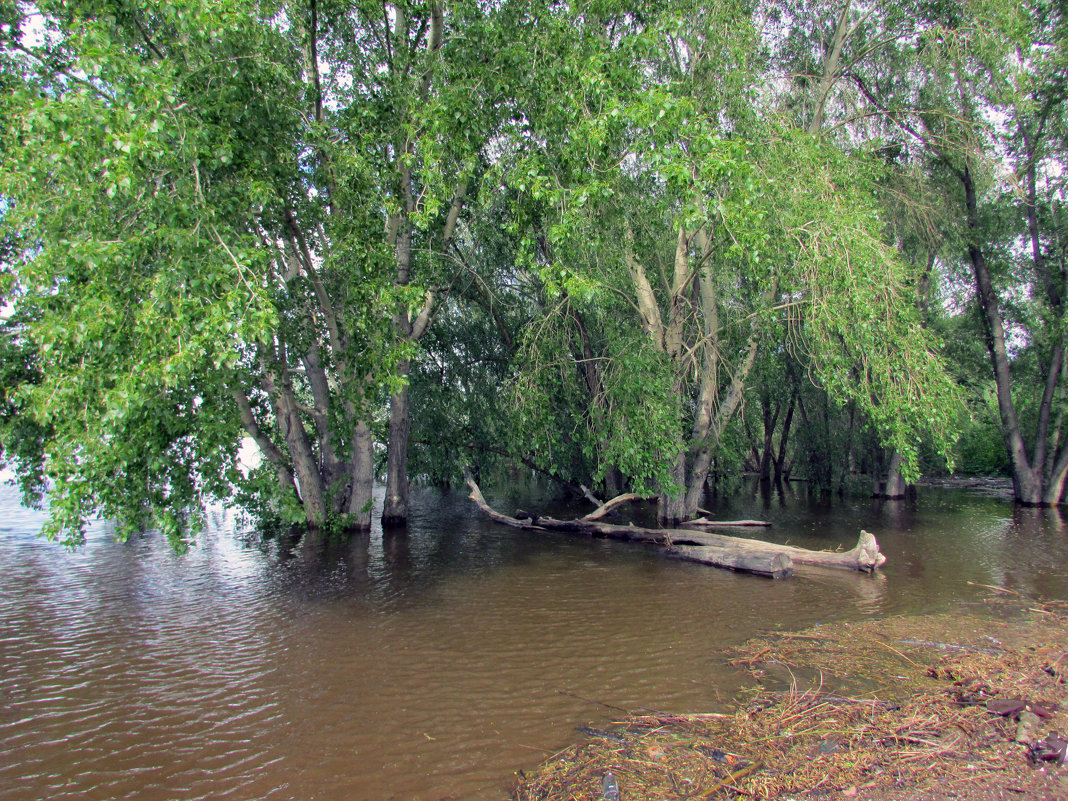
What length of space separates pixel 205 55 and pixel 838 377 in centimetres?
994

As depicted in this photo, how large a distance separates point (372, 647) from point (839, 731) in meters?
4.55

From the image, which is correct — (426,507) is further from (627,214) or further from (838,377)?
(838,377)

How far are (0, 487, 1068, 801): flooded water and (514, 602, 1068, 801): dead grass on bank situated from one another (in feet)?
1.27

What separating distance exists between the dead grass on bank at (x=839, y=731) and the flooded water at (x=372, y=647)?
15.2 inches

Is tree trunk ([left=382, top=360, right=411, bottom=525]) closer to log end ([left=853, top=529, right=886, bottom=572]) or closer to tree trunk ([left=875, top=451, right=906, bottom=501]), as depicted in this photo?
log end ([left=853, top=529, right=886, bottom=572])

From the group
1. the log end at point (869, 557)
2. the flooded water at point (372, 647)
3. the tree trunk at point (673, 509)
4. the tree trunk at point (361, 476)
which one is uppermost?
the tree trunk at point (361, 476)

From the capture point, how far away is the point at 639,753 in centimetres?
411

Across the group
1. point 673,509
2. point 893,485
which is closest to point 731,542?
point 673,509

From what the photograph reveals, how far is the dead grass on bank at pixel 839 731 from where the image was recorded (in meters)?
3.66

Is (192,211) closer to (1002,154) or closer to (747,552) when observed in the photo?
(747,552)

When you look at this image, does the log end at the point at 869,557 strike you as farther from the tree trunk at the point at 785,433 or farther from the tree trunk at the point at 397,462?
the tree trunk at the point at 785,433

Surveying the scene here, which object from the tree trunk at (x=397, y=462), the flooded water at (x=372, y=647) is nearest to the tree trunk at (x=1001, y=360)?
the flooded water at (x=372, y=647)

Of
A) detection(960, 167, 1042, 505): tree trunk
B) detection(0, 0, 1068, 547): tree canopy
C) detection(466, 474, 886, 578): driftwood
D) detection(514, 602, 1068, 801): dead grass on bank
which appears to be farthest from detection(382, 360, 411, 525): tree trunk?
detection(960, 167, 1042, 505): tree trunk

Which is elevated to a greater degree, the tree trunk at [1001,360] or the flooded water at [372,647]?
the tree trunk at [1001,360]
